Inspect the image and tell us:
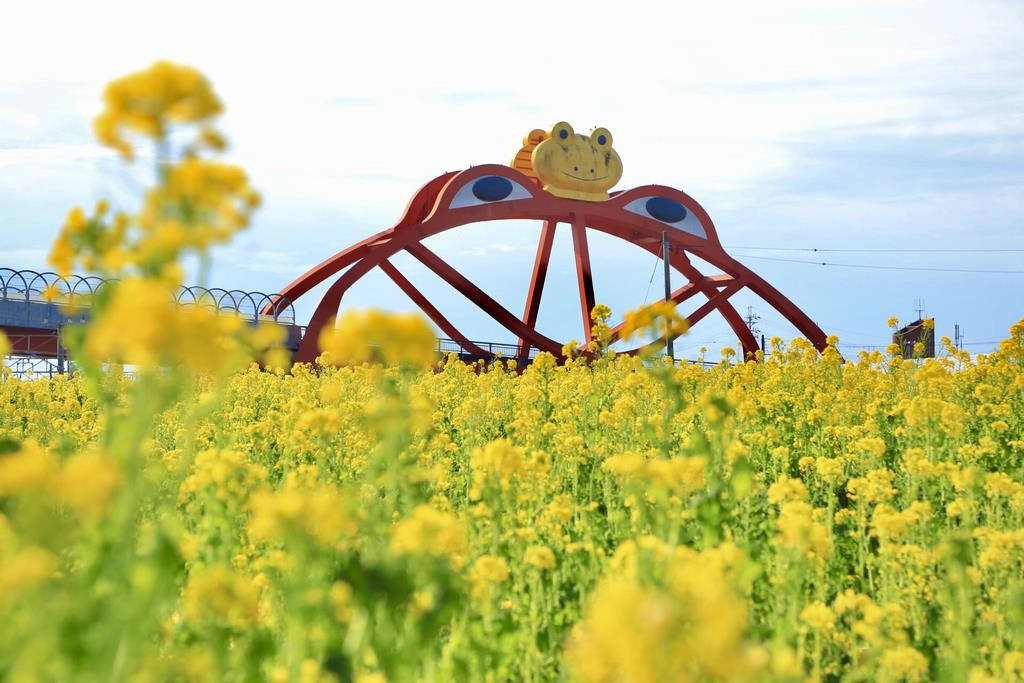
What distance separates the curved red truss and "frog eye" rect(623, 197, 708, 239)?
0.03 metres

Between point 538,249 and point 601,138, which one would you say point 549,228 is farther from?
point 601,138

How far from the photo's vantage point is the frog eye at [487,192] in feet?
60.7

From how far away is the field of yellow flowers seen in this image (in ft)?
4.41

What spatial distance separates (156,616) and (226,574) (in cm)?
64

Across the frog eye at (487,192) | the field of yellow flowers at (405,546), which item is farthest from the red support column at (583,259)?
the field of yellow flowers at (405,546)

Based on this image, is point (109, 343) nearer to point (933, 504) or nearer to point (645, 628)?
point (645, 628)

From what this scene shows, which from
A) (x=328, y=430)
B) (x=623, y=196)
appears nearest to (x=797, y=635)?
(x=328, y=430)

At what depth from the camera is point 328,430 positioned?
2.91m


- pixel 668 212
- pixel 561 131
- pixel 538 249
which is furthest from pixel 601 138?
pixel 538 249

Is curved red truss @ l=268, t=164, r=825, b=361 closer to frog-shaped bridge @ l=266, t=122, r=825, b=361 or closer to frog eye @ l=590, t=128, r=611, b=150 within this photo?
frog-shaped bridge @ l=266, t=122, r=825, b=361

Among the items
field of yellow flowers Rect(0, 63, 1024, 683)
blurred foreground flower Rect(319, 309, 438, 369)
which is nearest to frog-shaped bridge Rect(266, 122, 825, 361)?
field of yellow flowers Rect(0, 63, 1024, 683)

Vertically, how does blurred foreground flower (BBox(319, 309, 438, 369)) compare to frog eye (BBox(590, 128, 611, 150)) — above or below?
below

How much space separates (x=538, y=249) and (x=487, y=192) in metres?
2.49

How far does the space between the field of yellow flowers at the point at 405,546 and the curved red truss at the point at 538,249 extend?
1172cm
